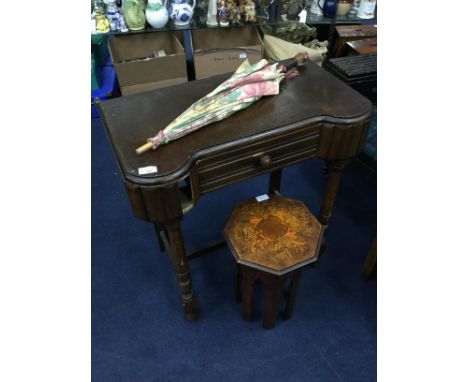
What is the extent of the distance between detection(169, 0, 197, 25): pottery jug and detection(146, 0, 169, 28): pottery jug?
54mm

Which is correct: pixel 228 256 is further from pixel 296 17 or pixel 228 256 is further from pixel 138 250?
pixel 296 17

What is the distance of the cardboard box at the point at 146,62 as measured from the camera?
2.59 metres

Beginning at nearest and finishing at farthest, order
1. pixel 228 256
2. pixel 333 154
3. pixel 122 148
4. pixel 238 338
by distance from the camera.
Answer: pixel 122 148 < pixel 333 154 < pixel 238 338 < pixel 228 256

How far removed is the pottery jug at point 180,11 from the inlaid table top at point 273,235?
1762 millimetres

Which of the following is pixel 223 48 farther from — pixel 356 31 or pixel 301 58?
pixel 301 58

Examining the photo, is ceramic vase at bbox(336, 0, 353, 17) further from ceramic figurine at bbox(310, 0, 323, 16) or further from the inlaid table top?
the inlaid table top

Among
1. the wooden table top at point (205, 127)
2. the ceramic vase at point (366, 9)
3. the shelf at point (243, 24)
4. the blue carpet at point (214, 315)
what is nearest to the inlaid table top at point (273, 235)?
the wooden table top at point (205, 127)

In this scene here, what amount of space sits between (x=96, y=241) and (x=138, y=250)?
0.27 m

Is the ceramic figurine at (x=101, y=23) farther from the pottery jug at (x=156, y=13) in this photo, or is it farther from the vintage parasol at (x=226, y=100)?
the vintage parasol at (x=226, y=100)

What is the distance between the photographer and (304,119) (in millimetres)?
1195

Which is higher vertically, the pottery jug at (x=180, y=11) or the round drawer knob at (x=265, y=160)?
the pottery jug at (x=180, y=11)

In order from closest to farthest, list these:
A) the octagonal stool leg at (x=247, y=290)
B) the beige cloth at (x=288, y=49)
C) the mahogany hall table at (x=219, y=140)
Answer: the mahogany hall table at (x=219, y=140)
the octagonal stool leg at (x=247, y=290)
the beige cloth at (x=288, y=49)

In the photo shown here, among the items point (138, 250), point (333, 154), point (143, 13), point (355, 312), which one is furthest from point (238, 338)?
point (143, 13)

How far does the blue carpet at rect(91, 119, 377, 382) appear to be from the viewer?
1.50 m
